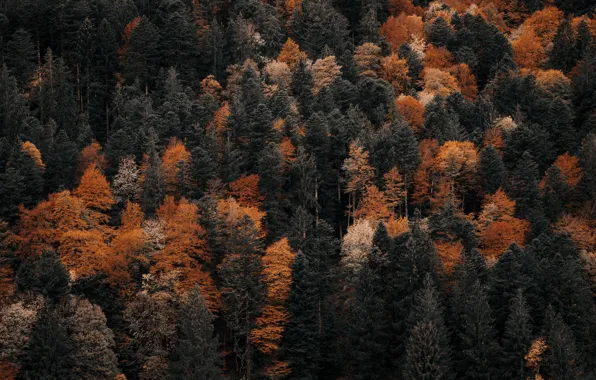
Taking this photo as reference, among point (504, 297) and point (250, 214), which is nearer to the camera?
point (504, 297)

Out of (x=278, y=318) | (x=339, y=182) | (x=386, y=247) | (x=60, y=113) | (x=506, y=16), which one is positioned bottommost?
(x=278, y=318)

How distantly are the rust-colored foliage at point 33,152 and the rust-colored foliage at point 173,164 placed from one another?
14.5 m

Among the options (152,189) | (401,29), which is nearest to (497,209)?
(152,189)

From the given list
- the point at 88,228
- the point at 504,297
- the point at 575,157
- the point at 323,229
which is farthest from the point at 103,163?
the point at 575,157

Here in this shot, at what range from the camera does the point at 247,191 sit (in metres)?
95.2

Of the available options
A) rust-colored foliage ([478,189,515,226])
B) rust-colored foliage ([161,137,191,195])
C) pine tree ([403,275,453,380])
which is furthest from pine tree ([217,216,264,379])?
rust-colored foliage ([478,189,515,226])

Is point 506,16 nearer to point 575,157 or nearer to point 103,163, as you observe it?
point 575,157

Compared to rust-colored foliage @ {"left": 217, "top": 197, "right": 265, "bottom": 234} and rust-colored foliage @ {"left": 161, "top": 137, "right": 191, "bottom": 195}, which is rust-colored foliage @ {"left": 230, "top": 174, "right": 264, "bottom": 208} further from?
rust-colored foliage @ {"left": 161, "top": 137, "right": 191, "bottom": 195}

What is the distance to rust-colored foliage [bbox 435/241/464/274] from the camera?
8469cm

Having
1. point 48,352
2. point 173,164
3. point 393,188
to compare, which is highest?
point 173,164

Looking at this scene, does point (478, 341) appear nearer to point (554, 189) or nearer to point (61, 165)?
point (554, 189)

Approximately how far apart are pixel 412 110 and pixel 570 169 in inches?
921

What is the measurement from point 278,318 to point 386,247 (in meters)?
14.0

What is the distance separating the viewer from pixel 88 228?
87.6 meters
